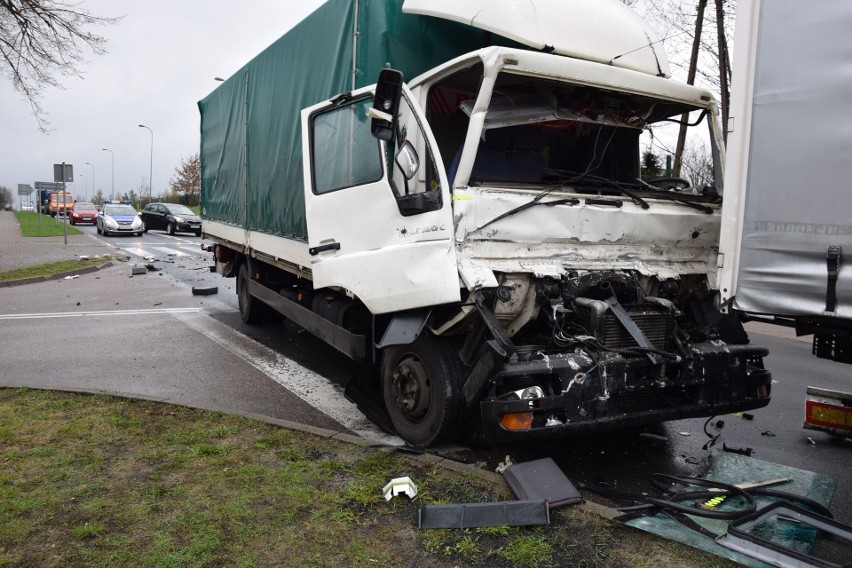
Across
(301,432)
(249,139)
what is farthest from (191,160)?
(301,432)

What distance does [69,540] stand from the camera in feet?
10.4

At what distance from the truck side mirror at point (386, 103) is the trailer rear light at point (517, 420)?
190cm

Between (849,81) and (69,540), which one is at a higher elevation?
(849,81)

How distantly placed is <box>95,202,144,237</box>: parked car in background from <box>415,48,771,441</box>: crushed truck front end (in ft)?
101

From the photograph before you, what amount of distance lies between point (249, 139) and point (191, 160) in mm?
64819

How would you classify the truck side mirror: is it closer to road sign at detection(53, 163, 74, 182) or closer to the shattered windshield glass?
the shattered windshield glass

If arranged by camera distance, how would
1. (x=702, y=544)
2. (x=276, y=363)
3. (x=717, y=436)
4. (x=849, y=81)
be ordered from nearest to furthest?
(x=849, y=81) → (x=702, y=544) → (x=717, y=436) → (x=276, y=363)

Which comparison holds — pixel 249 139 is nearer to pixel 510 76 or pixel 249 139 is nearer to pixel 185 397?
pixel 185 397

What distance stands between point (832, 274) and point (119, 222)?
33.4 metres

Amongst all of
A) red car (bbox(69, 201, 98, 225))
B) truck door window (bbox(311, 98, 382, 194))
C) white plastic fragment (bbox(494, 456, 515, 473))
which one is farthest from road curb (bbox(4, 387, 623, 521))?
red car (bbox(69, 201, 98, 225))

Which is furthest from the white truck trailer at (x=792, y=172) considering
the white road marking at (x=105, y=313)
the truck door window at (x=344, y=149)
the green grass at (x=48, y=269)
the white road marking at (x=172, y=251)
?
the white road marking at (x=172, y=251)

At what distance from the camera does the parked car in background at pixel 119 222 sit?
104 ft

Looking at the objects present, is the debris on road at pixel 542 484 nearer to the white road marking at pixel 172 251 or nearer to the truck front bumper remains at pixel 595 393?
the truck front bumper remains at pixel 595 393

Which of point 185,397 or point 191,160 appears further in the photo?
point 191,160
